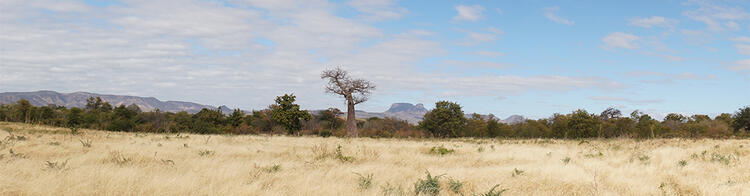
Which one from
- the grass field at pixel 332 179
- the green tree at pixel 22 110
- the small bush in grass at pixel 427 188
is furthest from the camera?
the green tree at pixel 22 110

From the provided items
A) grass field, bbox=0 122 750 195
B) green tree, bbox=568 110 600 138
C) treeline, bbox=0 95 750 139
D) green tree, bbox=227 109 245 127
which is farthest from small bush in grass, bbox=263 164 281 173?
green tree, bbox=227 109 245 127

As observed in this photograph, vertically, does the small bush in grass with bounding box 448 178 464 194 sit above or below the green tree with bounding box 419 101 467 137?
below

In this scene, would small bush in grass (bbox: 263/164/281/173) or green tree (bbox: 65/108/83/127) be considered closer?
small bush in grass (bbox: 263/164/281/173)

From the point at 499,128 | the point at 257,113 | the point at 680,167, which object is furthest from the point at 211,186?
the point at 257,113

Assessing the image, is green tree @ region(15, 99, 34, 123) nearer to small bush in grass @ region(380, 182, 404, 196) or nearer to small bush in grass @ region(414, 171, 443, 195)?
small bush in grass @ region(380, 182, 404, 196)

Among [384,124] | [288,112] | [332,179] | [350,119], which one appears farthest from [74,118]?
[332,179]

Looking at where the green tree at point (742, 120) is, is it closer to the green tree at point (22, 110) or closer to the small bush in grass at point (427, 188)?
the small bush in grass at point (427, 188)

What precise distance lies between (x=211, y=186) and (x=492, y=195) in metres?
4.53

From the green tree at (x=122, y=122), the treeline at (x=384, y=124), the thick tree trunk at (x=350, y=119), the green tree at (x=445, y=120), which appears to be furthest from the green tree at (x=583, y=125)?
the green tree at (x=122, y=122)

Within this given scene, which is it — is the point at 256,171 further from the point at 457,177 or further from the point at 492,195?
the point at 492,195

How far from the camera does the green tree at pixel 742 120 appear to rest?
48.5 m

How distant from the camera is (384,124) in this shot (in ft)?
238

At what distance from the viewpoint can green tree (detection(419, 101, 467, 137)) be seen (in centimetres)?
4859

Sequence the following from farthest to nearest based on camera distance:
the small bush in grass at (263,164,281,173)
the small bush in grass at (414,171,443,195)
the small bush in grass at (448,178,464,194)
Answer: the small bush in grass at (263,164,281,173), the small bush in grass at (448,178,464,194), the small bush in grass at (414,171,443,195)
